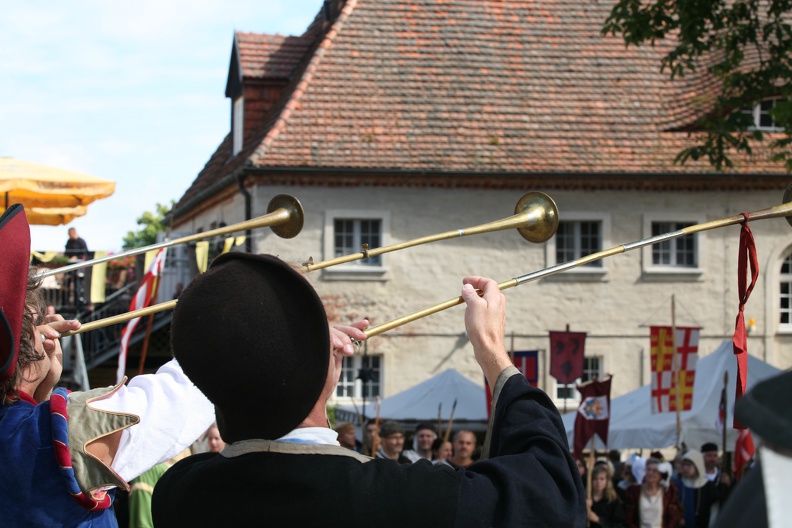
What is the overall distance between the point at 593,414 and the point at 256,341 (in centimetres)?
1166

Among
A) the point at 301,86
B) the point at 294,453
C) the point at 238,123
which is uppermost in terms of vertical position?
the point at 301,86

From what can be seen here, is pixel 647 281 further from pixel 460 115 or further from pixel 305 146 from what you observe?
pixel 305 146

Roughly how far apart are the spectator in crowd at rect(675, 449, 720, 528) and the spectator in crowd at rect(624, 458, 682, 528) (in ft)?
0.85

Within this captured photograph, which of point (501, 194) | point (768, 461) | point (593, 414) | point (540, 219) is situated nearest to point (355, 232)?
point (501, 194)

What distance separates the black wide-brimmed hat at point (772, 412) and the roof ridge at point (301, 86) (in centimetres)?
1980

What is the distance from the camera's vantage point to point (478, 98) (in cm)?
2180

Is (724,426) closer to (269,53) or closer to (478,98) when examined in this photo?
(478,98)

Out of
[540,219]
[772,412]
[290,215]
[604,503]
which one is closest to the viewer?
[772,412]

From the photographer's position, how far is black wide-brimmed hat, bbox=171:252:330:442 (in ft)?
6.57

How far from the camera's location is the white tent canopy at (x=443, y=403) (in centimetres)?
1641

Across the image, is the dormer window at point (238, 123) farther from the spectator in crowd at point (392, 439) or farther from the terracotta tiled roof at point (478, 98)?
the spectator in crowd at point (392, 439)

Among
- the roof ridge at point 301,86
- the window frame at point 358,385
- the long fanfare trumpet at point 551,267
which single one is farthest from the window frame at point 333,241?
the long fanfare trumpet at point 551,267

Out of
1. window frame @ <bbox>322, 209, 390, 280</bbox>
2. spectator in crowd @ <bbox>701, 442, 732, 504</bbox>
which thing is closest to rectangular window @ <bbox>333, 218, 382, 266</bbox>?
window frame @ <bbox>322, 209, 390, 280</bbox>

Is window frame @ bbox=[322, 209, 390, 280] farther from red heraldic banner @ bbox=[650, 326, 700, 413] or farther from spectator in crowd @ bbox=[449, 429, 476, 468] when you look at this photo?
spectator in crowd @ bbox=[449, 429, 476, 468]
